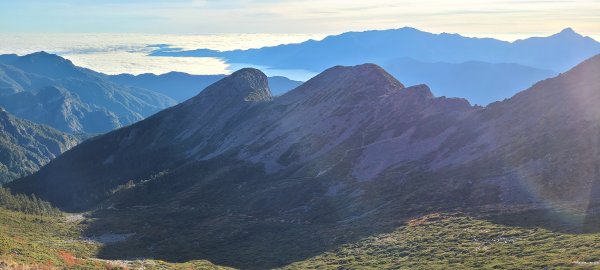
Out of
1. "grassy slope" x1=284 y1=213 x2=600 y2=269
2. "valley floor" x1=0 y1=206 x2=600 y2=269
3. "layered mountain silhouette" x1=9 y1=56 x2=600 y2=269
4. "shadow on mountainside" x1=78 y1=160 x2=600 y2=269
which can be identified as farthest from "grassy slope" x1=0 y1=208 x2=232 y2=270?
"grassy slope" x1=284 y1=213 x2=600 y2=269

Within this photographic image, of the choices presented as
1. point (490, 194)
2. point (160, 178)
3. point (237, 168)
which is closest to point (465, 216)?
point (490, 194)

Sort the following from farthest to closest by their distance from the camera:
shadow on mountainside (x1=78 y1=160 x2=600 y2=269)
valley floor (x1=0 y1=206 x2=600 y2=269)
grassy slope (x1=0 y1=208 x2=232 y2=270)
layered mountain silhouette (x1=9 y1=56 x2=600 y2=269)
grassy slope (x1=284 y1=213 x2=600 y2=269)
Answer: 1. layered mountain silhouette (x1=9 y1=56 x2=600 y2=269)
2. shadow on mountainside (x1=78 y1=160 x2=600 y2=269)
3. grassy slope (x1=0 y1=208 x2=232 y2=270)
4. valley floor (x1=0 y1=206 x2=600 y2=269)
5. grassy slope (x1=284 y1=213 x2=600 y2=269)

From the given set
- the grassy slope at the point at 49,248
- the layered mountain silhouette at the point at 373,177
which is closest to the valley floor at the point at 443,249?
the grassy slope at the point at 49,248

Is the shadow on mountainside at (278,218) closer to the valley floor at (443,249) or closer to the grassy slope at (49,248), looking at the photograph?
the valley floor at (443,249)

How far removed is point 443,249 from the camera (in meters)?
64.8

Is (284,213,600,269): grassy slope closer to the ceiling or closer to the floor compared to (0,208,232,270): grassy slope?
closer to the ceiling

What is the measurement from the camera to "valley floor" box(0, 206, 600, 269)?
2015 inches

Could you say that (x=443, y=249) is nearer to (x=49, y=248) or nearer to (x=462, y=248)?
(x=462, y=248)

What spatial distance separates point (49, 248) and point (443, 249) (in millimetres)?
60616

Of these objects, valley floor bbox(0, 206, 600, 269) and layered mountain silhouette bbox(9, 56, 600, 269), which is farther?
layered mountain silhouette bbox(9, 56, 600, 269)

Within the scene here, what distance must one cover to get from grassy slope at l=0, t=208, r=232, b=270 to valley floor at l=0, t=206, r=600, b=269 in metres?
0.13

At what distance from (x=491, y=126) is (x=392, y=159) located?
28.2 meters

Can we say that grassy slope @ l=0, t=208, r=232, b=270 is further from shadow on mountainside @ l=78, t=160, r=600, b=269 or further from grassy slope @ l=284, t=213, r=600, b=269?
grassy slope @ l=284, t=213, r=600, b=269

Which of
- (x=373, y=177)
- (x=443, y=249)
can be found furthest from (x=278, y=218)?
(x=443, y=249)
